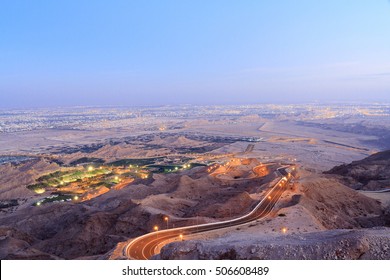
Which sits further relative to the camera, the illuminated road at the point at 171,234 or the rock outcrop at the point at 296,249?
the illuminated road at the point at 171,234

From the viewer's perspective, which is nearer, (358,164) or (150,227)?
(150,227)

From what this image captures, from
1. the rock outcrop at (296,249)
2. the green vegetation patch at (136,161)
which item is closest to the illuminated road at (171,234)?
the rock outcrop at (296,249)

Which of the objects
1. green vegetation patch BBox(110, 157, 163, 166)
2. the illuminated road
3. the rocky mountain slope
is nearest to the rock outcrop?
the illuminated road

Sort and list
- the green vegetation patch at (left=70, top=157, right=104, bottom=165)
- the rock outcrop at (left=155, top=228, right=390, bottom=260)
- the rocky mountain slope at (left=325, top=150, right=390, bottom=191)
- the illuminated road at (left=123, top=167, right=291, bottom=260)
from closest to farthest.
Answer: the rock outcrop at (left=155, top=228, right=390, bottom=260)
the illuminated road at (left=123, top=167, right=291, bottom=260)
the rocky mountain slope at (left=325, top=150, right=390, bottom=191)
the green vegetation patch at (left=70, top=157, right=104, bottom=165)

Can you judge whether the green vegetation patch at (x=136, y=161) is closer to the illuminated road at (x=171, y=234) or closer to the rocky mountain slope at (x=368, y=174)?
the rocky mountain slope at (x=368, y=174)

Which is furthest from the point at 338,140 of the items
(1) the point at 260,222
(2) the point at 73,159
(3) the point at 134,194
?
(1) the point at 260,222

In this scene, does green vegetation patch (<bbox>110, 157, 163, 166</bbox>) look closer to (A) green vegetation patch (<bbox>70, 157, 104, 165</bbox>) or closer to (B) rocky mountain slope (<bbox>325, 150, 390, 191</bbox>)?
(A) green vegetation patch (<bbox>70, 157, 104, 165</bbox>)

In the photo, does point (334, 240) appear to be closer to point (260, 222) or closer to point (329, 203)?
point (260, 222)

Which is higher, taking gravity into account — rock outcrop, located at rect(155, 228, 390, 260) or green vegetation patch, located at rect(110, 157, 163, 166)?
rock outcrop, located at rect(155, 228, 390, 260)
